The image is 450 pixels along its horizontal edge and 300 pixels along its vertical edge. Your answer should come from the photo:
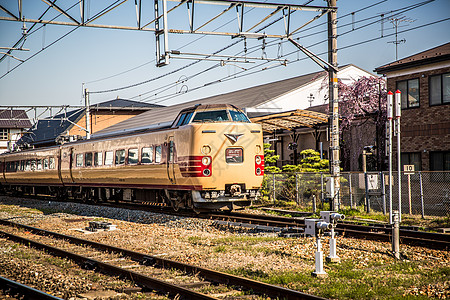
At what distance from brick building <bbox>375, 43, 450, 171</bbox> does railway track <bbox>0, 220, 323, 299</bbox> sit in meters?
16.0

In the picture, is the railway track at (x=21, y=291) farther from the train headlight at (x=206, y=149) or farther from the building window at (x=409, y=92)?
the building window at (x=409, y=92)

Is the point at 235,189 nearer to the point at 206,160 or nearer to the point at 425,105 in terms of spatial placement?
the point at 206,160

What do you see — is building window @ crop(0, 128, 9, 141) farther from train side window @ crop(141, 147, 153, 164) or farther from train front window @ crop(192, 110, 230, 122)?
train front window @ crop(192, 110, 230, 122)

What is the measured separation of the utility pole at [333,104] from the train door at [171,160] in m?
5.46

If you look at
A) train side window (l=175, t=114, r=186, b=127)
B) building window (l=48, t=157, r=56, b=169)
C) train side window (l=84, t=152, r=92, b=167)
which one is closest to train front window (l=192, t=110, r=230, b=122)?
train side window (l=175, t=114, r=186, b=127)

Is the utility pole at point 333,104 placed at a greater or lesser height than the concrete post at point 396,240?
greater

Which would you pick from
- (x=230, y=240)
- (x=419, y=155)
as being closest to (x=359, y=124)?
(x=419, y=155)

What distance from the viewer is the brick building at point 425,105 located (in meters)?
21.5

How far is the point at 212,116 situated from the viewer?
1672cm

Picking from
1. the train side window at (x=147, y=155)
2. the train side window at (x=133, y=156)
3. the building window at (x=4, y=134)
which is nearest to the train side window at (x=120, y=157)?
the train side window at (x=133, y=156)

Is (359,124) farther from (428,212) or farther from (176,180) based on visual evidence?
(176,180)

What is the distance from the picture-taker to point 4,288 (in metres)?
8.24

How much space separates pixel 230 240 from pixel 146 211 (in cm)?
785

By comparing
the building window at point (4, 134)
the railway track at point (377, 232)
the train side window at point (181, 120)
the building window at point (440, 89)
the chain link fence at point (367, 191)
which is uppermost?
the building window at point (4, 134)
